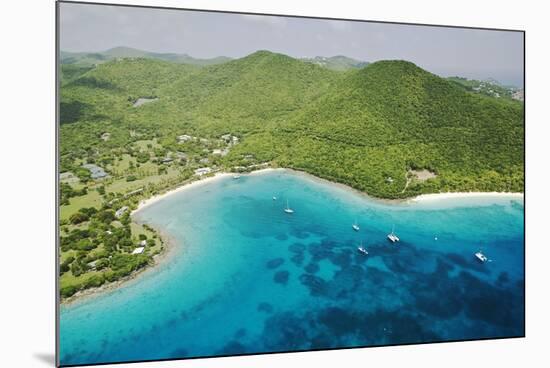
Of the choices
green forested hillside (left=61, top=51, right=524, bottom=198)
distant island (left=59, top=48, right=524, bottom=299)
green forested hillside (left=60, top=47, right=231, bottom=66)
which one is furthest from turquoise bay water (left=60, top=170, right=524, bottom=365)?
green forested hillside (left=60, top=47, right=231, bottom=66)

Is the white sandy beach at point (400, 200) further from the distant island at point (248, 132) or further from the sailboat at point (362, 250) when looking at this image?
the sailboat at point (362, 250)

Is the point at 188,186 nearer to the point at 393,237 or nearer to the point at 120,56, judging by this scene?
the point at 120,56

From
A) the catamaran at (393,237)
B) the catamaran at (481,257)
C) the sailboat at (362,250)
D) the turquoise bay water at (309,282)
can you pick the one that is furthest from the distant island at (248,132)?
the sailboat at (362,250)

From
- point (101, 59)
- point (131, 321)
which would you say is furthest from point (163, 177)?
point (131, 321)

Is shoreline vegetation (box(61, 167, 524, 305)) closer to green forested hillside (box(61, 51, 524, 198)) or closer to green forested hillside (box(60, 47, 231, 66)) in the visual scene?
green forested hillside (box(61, 51, 524, 198))

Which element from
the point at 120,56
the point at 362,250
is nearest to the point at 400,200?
the point at 362,250

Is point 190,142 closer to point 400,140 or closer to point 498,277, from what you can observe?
point 400,140
